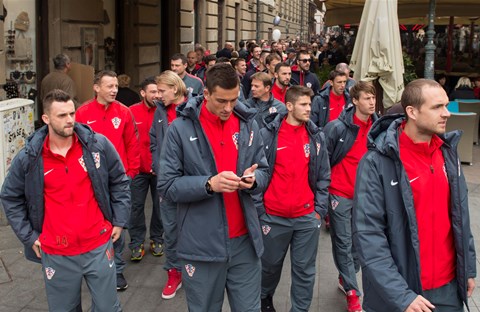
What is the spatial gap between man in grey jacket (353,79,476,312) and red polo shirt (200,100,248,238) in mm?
850

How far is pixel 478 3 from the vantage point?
1175 cm

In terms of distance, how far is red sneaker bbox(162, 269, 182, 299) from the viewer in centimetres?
529

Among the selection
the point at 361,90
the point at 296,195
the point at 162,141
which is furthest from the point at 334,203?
the point at 162,141

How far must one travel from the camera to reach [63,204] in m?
3.72

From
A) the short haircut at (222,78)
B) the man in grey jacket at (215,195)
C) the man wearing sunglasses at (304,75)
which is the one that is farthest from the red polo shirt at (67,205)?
the man wearing sunglasses at (304,75)

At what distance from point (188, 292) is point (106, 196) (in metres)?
0.85

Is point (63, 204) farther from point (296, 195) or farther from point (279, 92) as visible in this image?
point (279, 92)

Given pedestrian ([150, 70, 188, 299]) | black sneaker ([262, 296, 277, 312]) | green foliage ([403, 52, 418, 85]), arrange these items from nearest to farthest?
black sneaker ([262, 296, 277, 312]) → pedestrian ([150, 70, 188, 299]) → green foliage ([403, 52, 418, 85])

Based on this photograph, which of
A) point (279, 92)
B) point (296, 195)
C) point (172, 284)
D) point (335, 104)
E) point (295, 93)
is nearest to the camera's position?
point (296, 195)

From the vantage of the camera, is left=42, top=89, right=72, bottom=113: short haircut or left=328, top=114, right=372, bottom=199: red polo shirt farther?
left=328, top=114, right=372, bottom=199: red polo shirt

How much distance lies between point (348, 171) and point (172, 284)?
191 centimetres

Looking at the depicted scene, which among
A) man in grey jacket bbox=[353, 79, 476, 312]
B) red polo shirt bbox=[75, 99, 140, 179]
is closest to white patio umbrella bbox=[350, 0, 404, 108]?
red polo shirt bbox=[75, 99, 140, 179]

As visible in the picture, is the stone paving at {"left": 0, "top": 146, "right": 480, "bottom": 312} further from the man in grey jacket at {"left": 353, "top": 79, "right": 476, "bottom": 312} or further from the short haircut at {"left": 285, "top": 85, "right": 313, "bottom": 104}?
the man in grey jacket at {"left": 353, "top": 79, "right": 476, "bottom": 312}

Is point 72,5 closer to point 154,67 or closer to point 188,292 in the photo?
point 154,67
